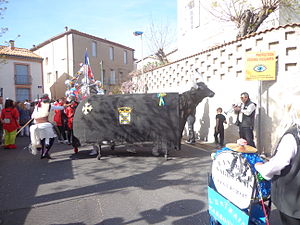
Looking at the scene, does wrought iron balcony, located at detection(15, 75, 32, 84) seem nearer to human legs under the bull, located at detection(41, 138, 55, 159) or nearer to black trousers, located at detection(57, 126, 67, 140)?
black trousers, located at detection(57, 126, 67, 140)

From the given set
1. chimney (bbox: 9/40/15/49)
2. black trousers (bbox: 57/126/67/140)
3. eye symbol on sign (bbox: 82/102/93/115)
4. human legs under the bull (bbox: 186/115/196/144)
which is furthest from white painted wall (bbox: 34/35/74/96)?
eye symbol on sign (bbox: 82/102/93/115)

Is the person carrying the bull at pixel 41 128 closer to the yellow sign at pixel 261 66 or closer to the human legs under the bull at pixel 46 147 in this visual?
the human legs under the bull at pixel 46 147

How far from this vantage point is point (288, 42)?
6070 mm

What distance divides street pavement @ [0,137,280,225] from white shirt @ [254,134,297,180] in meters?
1.62

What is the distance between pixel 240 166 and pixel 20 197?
12.0 feet

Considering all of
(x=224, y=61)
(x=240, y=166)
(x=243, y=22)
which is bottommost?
(x=240, y=166)

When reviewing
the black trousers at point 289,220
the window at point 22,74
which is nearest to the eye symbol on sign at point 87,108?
the black trousers at point 289,220

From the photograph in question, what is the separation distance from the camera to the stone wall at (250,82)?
609 cm

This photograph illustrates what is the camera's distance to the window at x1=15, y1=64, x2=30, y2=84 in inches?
1054

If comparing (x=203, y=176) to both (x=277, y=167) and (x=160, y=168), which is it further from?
(x=277, y=167)

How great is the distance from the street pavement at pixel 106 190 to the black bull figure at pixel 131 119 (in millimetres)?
628

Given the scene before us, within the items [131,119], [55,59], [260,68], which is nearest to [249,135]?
[260,68]

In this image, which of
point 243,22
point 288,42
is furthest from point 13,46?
point 288,42

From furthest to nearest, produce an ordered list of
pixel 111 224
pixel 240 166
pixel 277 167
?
pixel 111 224 → pixel 240 166 → pixel 277 167
